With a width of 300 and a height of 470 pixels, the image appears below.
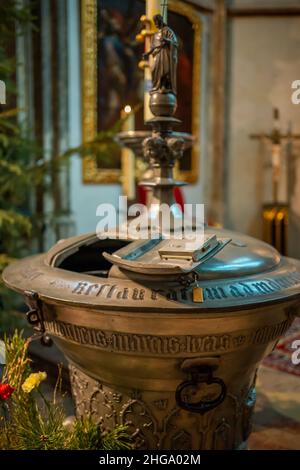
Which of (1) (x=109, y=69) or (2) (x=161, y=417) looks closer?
(2) (x=161, y=417)

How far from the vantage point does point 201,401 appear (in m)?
1.34

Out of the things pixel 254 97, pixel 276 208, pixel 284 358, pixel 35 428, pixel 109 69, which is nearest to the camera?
pixel 35 428

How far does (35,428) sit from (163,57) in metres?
1.13

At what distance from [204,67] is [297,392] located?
4.48 metres

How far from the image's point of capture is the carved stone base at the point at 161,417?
4.58 ft

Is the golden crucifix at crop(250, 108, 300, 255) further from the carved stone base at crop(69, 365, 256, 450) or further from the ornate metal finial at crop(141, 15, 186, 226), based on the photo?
the carved stone base at crop(69, 365, 256, 450)

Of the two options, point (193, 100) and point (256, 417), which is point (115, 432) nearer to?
point (256, 417)

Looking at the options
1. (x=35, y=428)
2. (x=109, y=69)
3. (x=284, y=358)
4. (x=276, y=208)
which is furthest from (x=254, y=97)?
(x=35, y=428)

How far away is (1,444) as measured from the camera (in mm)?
1286

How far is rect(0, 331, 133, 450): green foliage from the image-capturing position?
4.28ft

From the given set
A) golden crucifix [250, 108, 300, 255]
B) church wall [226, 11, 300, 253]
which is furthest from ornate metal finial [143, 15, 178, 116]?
church wall [226, 11, 300, 253]

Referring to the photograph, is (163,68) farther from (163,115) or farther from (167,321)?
(167,321)

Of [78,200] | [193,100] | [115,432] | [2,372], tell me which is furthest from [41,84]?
[115,432]

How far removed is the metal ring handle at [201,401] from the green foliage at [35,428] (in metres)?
0.18
